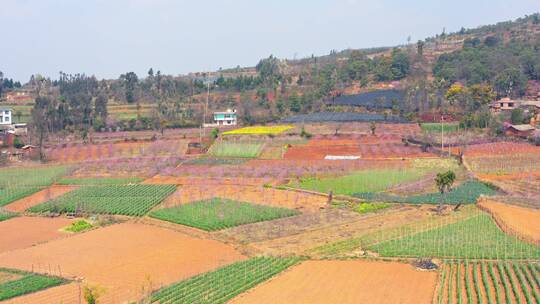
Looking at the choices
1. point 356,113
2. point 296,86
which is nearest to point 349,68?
point 296,86

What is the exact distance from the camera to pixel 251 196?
39156 millimetres

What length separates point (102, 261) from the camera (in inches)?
1048

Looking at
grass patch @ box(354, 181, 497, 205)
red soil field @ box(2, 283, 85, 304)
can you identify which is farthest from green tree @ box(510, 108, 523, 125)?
red soil field @ box(2, 283, 85, 304)

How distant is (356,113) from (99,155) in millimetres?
28111

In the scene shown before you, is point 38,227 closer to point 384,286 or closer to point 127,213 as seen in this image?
point 127,213

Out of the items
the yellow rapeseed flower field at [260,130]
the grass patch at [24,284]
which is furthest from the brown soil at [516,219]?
the yellow rapeseed flower field at [260,130]

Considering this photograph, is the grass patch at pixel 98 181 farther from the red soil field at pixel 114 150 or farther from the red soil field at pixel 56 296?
the red soil field at pixel 56 296

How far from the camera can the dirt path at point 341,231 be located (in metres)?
28.0

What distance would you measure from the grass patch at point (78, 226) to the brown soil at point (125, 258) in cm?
90

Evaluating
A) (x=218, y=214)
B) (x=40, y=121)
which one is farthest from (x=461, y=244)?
(x=40, y=121)

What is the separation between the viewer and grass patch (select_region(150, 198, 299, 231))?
32.2 meters

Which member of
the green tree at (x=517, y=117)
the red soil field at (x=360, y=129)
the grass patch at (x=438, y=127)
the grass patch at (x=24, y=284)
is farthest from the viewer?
the red soil field at (x=360, y=129)

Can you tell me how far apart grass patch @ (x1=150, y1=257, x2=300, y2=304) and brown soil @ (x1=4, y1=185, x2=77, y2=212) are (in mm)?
19277

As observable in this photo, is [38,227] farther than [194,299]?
Yes
